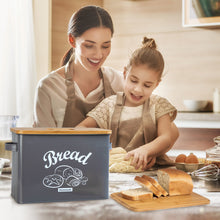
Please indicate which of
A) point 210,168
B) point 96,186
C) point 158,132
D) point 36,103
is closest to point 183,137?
point 158,132

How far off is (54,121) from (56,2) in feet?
2.20

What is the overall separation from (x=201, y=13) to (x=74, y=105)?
1700 millimetres

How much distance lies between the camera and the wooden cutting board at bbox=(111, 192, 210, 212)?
0.87 meters

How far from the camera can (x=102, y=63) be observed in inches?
72.3

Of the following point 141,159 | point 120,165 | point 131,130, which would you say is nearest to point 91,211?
point 120,165

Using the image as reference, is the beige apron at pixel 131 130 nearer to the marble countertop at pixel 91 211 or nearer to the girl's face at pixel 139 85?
the girl's face at pixel 139 85

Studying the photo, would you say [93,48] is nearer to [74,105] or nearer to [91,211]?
[74,105]

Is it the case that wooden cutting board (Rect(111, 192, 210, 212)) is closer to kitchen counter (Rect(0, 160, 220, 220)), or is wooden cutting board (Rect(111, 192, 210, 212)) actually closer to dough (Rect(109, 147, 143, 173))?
kitchen counter (Rect(0, 160, 220, 220))

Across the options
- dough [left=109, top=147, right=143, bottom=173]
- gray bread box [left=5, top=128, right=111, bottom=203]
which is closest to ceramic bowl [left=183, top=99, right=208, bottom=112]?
dough [left=109, top=147, right=143, bottom=173]

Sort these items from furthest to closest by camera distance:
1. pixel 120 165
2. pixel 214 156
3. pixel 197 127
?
pixel 197 127 → pixel 120 165 → pixel 214 156

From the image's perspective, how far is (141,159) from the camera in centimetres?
154

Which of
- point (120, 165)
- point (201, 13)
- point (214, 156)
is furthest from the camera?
point (201, 13)

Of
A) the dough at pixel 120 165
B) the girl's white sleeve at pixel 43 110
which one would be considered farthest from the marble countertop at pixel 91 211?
the girl's white sleeve at pixel 43 110

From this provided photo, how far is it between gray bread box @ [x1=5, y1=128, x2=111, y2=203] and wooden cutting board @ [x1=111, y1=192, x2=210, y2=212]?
0.07m
